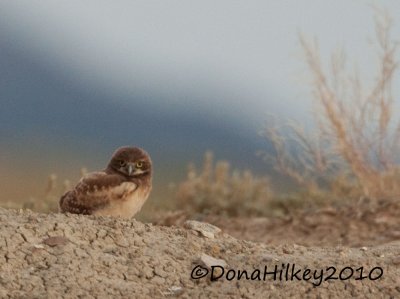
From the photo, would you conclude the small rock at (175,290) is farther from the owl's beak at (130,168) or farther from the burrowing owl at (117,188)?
the owl's beak at (130,168)

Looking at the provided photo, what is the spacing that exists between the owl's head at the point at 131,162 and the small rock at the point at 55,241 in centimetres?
100

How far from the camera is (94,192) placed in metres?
6.77

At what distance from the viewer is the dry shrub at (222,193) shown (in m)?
12.8

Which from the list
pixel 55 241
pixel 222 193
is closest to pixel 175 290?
pixel 55 241

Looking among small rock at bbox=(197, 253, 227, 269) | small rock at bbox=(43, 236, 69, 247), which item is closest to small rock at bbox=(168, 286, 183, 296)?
small rock at bbox=(197, 253, 227, 269)

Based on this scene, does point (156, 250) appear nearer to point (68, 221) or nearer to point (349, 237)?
point (68, 221)

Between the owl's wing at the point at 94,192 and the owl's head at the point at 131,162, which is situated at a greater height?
the owl's head at the point at 131,162

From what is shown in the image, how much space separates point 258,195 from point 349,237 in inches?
114

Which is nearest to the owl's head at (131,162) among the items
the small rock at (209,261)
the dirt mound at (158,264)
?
the dirt mound at (158,264)

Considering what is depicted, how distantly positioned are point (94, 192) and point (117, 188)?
0.19 meters

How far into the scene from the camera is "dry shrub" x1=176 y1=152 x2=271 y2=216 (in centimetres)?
1278

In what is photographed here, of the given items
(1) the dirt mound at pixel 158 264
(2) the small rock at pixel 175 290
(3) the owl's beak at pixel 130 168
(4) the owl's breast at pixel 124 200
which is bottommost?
(2) the small rock at pixel 175 290

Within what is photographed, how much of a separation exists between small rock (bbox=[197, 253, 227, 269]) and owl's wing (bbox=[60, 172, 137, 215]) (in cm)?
104

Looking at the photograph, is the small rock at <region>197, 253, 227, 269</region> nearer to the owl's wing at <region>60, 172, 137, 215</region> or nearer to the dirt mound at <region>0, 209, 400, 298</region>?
the dirt mound at <region>0, 209, 400, 298</region>
